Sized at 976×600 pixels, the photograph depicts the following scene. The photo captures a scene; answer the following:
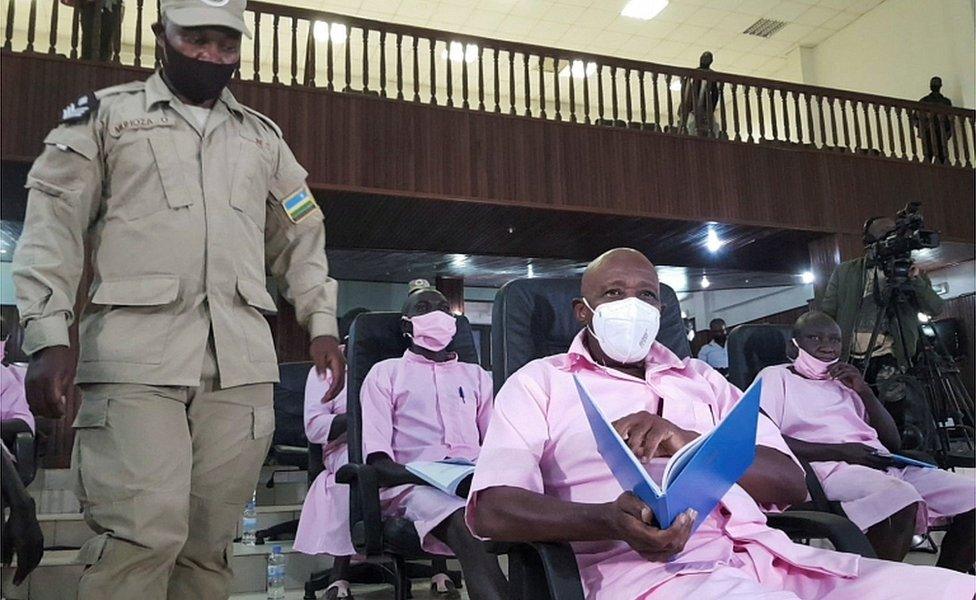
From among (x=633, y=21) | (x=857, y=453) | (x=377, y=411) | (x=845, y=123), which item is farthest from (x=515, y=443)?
(x=633, y=21)

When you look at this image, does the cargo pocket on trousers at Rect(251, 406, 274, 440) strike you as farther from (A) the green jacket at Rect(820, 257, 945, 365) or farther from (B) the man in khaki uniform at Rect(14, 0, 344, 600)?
(A) the green jacket at Rect(820, 257, 945, 365)

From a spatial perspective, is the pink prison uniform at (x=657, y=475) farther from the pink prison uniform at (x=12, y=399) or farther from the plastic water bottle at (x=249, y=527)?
the pink prison uniform at (x=12, y=399)

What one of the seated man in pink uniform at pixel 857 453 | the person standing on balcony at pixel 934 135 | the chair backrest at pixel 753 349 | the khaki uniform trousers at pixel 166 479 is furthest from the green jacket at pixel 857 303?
the person standing on balcony at pixel 934 135

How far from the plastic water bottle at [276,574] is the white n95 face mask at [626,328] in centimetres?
203

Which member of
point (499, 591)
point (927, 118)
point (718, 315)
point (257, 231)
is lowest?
point (499, 591)

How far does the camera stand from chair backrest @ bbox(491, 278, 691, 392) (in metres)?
1.88

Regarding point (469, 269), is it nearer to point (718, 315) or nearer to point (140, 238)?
point (718, 315)

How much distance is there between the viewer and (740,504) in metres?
1.32

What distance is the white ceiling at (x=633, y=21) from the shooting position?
8164mm

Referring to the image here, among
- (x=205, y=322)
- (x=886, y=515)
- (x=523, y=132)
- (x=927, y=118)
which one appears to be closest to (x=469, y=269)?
(x=523, y=132)

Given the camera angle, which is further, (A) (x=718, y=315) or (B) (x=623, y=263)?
(A) (x=718, y=315)

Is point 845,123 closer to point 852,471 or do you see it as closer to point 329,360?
point 852,471

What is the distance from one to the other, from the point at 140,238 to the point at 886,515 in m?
2.06

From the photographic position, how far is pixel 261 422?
57.9 inches
